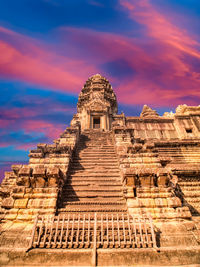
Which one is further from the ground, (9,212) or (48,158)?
(48,158)

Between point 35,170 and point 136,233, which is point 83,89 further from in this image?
point 136,233

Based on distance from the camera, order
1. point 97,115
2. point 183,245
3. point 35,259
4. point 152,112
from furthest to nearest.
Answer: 1. point 152,112
2. point 97,115
3. point 183,245
4. point 35,259

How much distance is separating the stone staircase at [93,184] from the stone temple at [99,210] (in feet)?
0.12

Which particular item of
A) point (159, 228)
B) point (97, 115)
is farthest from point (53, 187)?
point (97, 115)

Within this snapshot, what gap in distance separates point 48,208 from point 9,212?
5.09 ft

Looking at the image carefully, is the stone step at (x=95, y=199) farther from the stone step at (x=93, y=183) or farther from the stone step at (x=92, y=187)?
the stone step at (x=93, y=183)

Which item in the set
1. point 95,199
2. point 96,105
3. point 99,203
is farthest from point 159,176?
point 96,105

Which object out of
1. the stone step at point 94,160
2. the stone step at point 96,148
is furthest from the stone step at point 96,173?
the stone step at point 96,148

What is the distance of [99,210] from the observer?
559 centimetres

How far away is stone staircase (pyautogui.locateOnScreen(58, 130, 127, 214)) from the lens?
232 inches

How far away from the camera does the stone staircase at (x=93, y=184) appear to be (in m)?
5.90

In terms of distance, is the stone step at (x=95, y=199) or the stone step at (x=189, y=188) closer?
the stone step at (x=95, y=199)

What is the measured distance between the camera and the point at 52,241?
168 inches

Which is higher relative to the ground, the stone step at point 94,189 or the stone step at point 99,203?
the stone step at point 94,189
